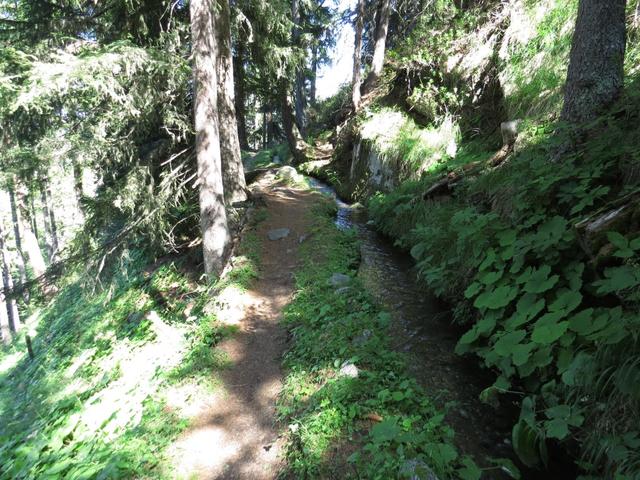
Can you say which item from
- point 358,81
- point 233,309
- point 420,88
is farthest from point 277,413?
point 358,81

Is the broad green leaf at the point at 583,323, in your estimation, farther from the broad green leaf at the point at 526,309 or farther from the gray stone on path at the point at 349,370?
the gray stone on path at the point at 349,370

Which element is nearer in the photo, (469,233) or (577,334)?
(577,334)

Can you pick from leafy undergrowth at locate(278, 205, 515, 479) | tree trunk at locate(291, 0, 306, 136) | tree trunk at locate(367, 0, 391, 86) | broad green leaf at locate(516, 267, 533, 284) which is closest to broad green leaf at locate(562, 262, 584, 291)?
broad green leaf at locate(516, 267, 533, 284)

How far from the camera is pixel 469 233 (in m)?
4.30

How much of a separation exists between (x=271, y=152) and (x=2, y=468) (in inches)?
672

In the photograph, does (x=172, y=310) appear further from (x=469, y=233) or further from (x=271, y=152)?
(x=271, y=152)

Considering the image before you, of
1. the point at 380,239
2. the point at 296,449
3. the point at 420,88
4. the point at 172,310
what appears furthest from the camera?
the point at 420,88

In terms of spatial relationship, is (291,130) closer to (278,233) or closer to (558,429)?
(278,233)

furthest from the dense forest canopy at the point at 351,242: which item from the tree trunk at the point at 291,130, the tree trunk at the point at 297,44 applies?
the tree trunk at the point at 297,44

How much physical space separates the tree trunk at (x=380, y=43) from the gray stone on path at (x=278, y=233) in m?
7.73

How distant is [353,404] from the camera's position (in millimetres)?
3604

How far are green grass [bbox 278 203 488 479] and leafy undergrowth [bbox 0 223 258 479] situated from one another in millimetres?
1318

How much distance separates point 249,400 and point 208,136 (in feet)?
16.2

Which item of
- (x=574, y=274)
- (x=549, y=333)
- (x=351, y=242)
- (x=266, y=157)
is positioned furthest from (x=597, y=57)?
(x=266, y=157)
